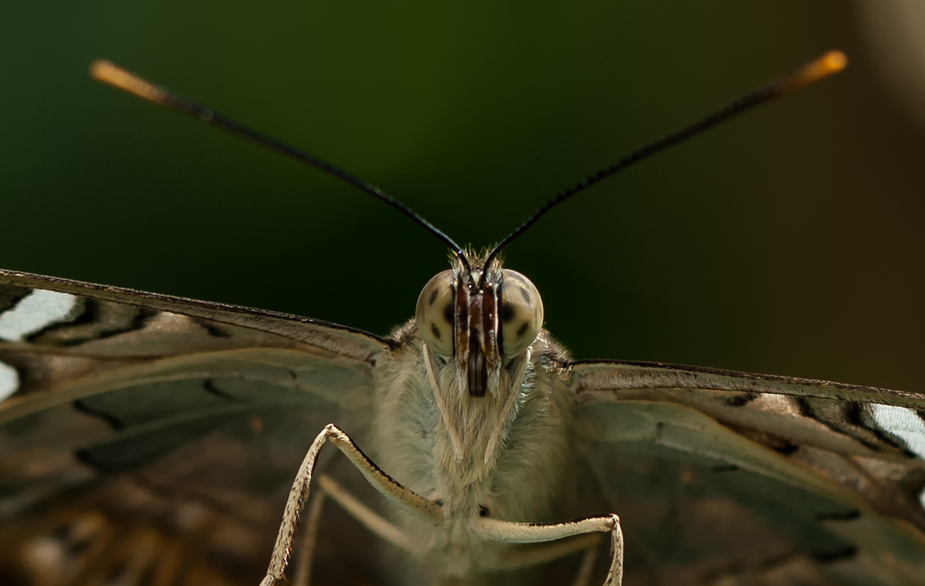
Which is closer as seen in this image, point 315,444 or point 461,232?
point 315,444

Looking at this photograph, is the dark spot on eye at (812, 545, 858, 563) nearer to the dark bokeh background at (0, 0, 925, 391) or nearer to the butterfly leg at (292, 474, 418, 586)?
the butterfly leg at (292, 474, 418, 586)

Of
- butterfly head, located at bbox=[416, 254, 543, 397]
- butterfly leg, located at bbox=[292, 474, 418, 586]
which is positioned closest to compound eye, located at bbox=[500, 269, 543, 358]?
butterfly head, located at bbox=[416, 254, 543, 397]

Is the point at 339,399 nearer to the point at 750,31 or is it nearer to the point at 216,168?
the point at 216,168

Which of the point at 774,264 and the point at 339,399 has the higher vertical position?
the point at 774,264

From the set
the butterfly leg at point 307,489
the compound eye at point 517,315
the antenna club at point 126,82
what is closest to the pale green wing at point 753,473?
the compound eye at point 517,315

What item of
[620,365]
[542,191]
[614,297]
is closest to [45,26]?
[542,191]

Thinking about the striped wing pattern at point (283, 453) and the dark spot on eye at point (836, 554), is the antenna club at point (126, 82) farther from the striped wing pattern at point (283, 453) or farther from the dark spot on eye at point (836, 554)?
the dark spot on eye at point (836, 554)

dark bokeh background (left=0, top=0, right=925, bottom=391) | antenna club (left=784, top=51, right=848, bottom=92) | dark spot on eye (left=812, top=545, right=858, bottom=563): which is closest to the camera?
antenna club (left=784, top=51, right=848, bottom=92)
